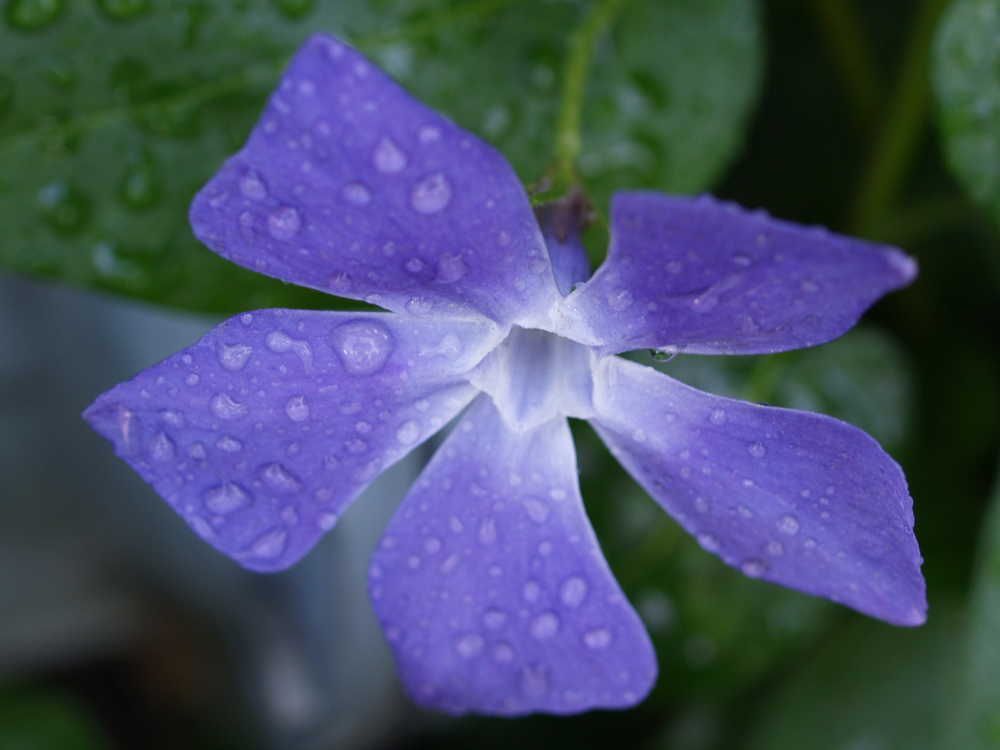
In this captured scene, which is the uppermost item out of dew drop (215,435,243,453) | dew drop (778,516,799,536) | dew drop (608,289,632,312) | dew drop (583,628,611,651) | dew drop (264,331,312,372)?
dew drop (608,289,632,312)

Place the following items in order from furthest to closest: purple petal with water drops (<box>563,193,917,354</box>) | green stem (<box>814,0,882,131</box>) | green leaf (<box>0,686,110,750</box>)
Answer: green leaf (<box>0,686,110,750</box>)
green stem (<box>814,0,882,131</box>)
purple petal with water drops (<box>563,193,917,354</box>)

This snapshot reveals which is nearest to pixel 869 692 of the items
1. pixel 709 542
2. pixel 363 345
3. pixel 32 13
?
pixel 709 542

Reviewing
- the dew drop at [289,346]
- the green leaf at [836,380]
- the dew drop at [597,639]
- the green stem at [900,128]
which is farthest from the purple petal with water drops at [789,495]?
the green stem at [900,128]

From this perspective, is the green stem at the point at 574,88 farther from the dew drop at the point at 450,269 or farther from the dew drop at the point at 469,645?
the dew drop at the point at 469,645

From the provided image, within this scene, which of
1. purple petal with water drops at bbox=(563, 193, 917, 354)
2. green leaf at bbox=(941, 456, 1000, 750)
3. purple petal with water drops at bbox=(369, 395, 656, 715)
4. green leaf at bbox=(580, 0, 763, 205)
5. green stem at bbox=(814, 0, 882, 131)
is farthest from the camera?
green stem at bbox=(814, 0, 882, 131)

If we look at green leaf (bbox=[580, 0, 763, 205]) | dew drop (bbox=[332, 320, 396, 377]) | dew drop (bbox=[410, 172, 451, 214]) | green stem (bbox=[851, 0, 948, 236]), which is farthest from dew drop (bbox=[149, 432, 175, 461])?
green stem (bbox=[851, 0, 948, 236])

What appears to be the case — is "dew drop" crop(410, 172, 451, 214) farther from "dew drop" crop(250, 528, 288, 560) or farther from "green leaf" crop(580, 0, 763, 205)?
"green leaf" crop(580, 0, 763, 205)

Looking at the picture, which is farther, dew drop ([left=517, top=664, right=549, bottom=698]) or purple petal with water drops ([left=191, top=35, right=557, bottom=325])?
dew drop ([left=517, top=664, right=549, bottom=698])

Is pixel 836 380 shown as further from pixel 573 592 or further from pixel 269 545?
pixel 269 545
